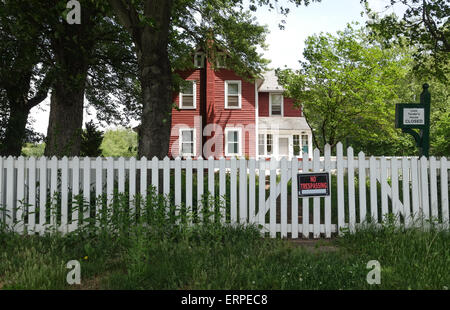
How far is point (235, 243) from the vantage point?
4.88 meters

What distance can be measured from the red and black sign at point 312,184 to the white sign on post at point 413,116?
6.59ft

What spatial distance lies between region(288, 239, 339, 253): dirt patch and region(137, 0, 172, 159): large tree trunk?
3.12 metres

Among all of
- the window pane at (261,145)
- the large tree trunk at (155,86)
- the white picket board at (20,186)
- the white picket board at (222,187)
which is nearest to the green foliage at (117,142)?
the window pane at (261,145)

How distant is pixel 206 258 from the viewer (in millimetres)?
4020

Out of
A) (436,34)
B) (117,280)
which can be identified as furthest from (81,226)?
(436,34)

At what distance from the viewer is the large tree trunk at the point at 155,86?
650 centimetres

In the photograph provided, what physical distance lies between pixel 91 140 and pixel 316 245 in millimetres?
15163

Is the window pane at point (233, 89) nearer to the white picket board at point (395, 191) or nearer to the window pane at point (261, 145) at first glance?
the window pane at point (261, 145)

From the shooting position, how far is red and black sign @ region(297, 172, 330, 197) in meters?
5.54

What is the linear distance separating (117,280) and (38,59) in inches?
336

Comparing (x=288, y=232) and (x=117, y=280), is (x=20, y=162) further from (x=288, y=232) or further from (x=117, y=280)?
(x=288, y=232)

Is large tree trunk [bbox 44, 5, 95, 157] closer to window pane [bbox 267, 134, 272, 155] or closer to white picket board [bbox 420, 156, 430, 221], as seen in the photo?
white picket board [bbox 420, 156, 430, 221]

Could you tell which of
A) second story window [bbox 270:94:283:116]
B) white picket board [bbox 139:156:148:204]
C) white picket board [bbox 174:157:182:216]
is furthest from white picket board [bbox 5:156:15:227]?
second story window [bbox 270:94:283:116]

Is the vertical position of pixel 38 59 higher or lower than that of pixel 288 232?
higher
